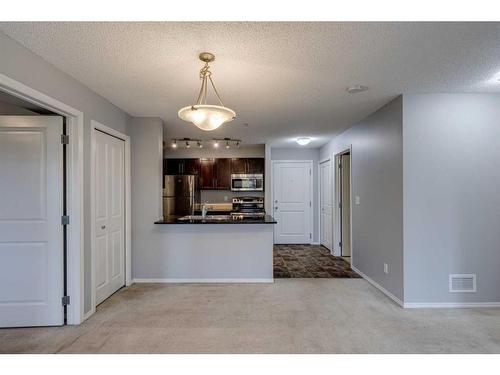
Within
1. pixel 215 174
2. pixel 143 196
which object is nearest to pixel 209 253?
pixel 143 196

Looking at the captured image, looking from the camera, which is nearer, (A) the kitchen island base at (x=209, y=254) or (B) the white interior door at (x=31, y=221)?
(B) the white interior door at (x=31, y=221)

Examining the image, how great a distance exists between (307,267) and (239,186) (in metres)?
2.58

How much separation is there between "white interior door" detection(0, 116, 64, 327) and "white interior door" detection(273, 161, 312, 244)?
478 centimetres

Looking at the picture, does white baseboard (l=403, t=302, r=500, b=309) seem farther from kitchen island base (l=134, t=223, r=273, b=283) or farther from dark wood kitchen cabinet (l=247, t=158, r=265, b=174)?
dark wood kitchen cabinet (l=247, t=158, r=265, b=174)

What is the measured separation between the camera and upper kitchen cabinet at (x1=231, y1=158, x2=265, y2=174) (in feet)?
21.8

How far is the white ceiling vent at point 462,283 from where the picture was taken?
3.06 meters

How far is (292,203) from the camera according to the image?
22.3 feet

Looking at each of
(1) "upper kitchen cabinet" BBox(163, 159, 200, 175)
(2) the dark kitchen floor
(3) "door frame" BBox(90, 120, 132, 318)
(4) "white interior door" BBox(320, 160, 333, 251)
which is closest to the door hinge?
(3) "door frame" BBox(90, 120, 132, 318)

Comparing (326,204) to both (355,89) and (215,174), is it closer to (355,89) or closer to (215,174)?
(215,174)

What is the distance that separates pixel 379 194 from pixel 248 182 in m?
3.43

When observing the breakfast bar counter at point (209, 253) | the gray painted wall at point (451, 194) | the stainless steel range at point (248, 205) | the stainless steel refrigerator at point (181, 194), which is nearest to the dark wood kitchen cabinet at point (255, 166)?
the stainless steel range at point (248, 205)

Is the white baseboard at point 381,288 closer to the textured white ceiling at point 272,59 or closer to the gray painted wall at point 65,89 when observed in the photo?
the textured white ceiling at point 272,59

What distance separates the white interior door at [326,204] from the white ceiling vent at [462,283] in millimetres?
2865

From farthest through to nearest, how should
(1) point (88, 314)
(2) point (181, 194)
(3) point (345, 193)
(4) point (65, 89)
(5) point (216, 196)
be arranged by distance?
(5) point (216, 196), (2) point (181, 194), (3) point (345, 193), (1) point (88, 314), (4) point (65, 89)
